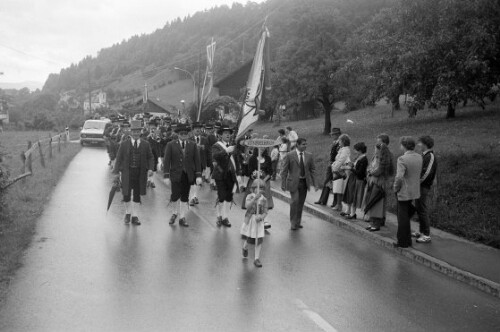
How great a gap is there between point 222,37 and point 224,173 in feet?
341

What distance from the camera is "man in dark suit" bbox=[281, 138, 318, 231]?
10.1 m

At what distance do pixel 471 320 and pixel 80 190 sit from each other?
11.5m

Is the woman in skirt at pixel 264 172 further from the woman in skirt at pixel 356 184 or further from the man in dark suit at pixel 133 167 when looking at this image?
the man in dark suit at pixel 133 167

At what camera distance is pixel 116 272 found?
721 centimetres

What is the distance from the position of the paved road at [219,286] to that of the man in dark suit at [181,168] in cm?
64

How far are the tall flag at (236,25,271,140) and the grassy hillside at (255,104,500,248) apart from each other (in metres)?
3.81

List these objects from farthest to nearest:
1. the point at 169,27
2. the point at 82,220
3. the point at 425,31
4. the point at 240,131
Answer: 1. the point at 169,27
2. the point at 425,31
3. the point at 82,220
4. the point at 240,131

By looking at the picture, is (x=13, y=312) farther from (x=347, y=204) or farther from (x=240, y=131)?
(x=347, y=204)

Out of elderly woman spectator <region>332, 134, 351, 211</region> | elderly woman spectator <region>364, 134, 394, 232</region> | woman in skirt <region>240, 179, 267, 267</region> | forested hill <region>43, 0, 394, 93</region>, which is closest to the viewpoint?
woman in skirt <region>240, 179, 267, 267</region>

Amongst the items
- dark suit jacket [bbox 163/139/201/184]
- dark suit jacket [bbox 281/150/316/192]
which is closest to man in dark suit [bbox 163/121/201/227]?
dark suit jacket [bbox 163/139/201/184]

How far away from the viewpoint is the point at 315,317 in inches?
Answer: 228

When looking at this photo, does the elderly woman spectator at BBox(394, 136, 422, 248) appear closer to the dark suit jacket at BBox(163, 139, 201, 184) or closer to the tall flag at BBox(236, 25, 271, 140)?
the tall flag at BBox(236, 25, 271, 140)

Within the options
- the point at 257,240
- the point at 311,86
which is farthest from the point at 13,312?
the point at 311,86

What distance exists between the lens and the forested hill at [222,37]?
28.7 meters
